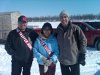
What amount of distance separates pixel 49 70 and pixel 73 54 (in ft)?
1.92

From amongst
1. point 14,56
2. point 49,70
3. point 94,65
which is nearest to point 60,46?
point 49,70

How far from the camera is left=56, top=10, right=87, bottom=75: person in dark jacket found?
5.49 metres

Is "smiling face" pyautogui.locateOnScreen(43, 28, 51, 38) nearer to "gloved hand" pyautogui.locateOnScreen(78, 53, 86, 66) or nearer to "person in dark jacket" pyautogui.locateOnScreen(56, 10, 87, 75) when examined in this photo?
"person in dark jacket" pyautogui.locateOnScreen(56, 10, 87, 75)

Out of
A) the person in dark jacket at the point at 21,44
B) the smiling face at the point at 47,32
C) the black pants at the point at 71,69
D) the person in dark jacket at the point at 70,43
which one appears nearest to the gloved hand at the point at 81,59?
the person in dark jacket at the point at 70,43

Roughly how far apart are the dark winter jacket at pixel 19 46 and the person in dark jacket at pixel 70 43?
62 cm

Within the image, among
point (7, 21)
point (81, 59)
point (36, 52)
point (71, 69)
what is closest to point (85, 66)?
Result: point (71, 69)

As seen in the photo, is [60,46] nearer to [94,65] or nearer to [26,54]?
[26,54]

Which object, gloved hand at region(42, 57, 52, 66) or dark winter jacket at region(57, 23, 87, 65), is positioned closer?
dark winter jacket at region(57, 23, 87, 65)

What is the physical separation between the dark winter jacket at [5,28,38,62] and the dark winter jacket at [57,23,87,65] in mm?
587

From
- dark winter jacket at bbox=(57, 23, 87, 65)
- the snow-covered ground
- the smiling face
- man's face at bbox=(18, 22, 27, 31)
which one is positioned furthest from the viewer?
the snow-covered ground

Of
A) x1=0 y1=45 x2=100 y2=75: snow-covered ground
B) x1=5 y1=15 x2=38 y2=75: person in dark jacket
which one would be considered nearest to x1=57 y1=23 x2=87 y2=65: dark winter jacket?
x1=5 y1=15 x2=38 y2=75: person in dark jacket

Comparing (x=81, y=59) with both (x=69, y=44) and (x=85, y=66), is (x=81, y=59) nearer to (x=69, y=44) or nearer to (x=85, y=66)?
(x=69, y=44)

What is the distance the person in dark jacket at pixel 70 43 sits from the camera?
549 centimetres

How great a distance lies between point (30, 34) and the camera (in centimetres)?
588
